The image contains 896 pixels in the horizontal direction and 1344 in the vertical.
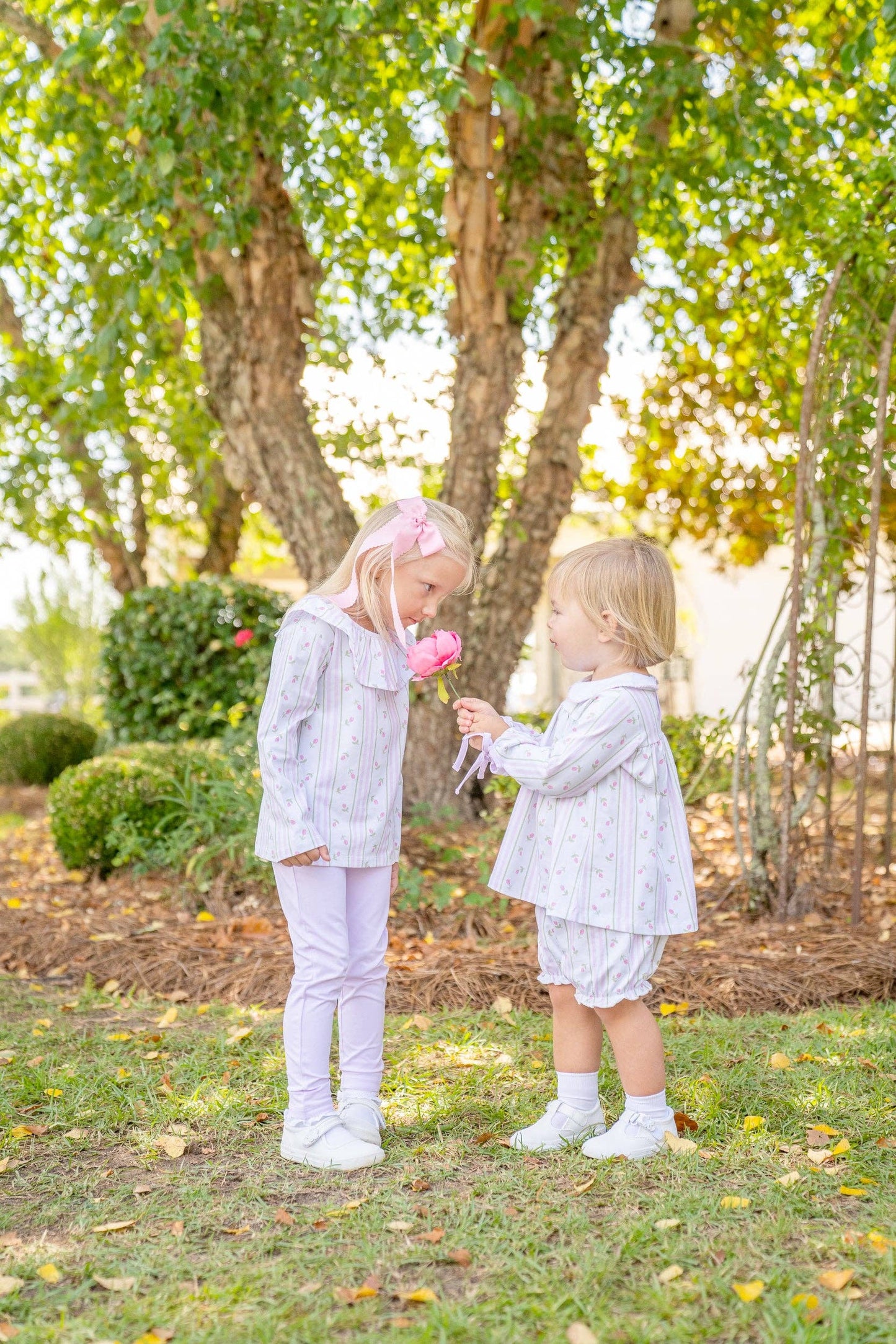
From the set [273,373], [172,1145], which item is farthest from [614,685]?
[273,373]

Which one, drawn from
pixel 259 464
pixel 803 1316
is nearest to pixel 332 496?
pixel 259 464

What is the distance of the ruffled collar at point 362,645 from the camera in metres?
2.63

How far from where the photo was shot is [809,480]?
4551 mm

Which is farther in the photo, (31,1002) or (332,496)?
(332,496)

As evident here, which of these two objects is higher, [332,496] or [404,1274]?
Answer: [332,496]

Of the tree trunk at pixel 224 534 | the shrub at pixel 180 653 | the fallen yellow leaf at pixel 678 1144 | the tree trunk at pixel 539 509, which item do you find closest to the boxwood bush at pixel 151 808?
the tree trunk at pixel 539 509

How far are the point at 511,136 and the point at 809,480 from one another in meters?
2.51

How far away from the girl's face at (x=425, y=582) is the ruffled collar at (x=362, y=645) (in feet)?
0.31

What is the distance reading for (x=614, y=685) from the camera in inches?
100.0

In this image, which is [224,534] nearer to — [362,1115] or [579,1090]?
[362,1115]

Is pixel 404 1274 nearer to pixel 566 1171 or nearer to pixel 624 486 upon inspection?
pixel 566 1171

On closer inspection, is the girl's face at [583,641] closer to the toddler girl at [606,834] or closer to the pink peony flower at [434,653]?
the toddler girl at [606,834]

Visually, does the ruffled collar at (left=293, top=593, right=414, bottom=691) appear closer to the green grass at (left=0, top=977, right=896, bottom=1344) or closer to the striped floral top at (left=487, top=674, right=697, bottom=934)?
the striped floral top at (left=487, top=674, right=697, bottom=934)

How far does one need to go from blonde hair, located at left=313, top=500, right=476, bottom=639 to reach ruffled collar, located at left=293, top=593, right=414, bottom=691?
Answer: 0.10 feet
